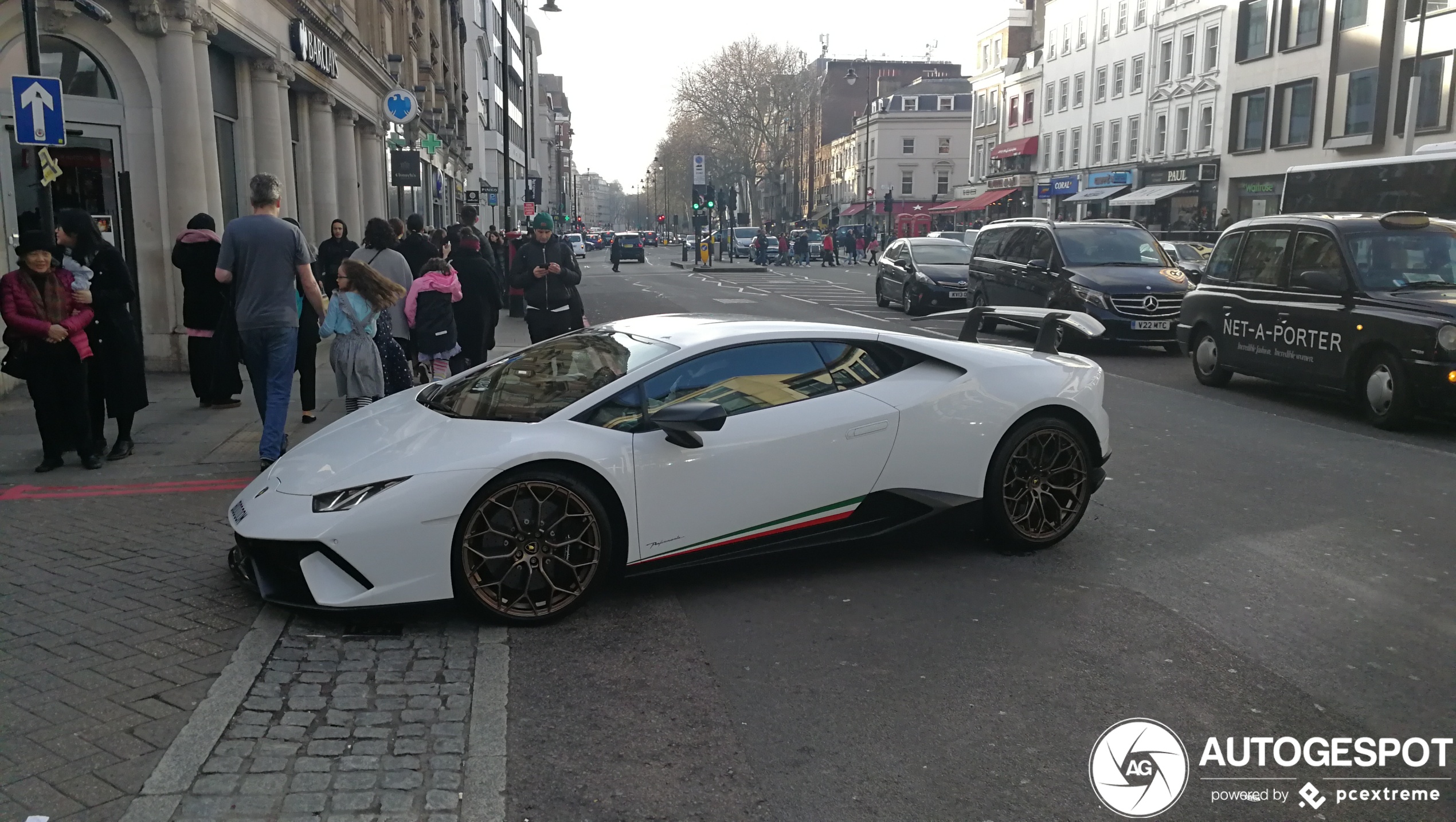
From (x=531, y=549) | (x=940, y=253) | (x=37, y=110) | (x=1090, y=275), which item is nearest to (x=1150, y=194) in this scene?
(x=940, y=253)

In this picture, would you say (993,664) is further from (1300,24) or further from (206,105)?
(1300,24)

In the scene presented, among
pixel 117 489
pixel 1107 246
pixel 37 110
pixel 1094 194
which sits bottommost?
pixel 117 489

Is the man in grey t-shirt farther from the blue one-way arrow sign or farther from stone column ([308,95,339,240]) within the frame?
stone column ([308,95,339,240])

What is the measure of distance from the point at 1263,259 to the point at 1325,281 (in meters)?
1.14

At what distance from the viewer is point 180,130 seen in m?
13.1

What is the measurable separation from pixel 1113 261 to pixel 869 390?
39.6 ft

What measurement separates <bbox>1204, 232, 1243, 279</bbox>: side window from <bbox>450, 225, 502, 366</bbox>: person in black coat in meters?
7.63

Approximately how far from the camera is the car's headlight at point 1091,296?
50.8ft

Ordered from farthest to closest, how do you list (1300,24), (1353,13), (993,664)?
(1300,24)
(1353,13)
(993,664)

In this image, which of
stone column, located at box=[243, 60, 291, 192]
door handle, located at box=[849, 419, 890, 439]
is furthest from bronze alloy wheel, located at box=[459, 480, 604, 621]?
stone column, located at box=[243, 60, 291, 192]

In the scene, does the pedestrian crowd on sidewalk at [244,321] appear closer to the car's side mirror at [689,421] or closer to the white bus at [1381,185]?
the car's side mirror at [689,421]

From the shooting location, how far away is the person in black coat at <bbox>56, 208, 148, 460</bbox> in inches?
320

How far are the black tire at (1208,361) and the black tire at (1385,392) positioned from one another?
2077 mm

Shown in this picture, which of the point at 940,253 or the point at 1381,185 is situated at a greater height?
the point at 1381,185
